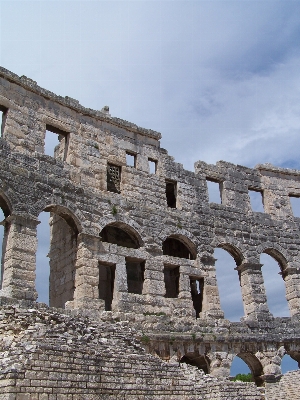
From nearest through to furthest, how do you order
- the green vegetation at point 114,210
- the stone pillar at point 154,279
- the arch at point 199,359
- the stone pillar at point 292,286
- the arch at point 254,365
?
1. the arch at point 199,359
2. the stone pillar at point 154,279
3. the green vegetation at point 114,210
4. the arch at point 254,365
5. the stone pillar at point 292,286

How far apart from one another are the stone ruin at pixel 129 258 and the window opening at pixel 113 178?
0.04 meters

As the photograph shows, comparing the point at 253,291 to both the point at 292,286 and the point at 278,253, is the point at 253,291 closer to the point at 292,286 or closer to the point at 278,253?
the point at 292,286

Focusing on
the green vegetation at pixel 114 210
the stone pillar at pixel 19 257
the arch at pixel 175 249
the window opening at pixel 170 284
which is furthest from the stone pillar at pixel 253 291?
the stone pillar at pixel 19 257

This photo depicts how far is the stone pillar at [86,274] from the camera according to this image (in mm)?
13117

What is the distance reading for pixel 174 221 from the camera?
54.9 ft

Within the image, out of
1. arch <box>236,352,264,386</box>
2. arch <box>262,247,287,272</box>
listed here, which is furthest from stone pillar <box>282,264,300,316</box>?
arch <box>236,352,264,386</box>

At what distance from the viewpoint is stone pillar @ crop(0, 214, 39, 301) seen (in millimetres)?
11812

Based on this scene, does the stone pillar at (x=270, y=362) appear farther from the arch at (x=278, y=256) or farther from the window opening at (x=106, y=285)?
the window opening at (x=106, y=285)

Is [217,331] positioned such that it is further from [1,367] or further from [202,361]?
[1,367]

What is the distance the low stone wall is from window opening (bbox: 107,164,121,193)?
610 centimetres

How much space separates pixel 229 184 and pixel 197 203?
221cm

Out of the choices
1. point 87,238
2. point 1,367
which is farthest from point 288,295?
point 1,367

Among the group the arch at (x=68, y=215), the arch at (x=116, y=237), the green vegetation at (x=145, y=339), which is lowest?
the green vegetation at (x=145, y=339)

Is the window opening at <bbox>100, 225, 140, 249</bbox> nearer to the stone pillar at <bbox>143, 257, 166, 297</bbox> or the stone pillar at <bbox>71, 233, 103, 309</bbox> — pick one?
the stone pillar at <bbox>143, 257, 166, 297</bbox>
